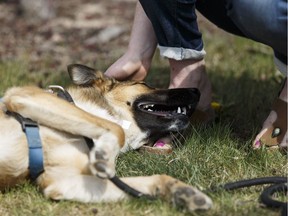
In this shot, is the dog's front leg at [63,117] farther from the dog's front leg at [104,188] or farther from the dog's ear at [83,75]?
the dog's ear at [83,75]

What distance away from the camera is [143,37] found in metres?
4.25

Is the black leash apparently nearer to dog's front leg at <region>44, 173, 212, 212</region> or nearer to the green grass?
the green grass

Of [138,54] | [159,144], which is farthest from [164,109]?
[138,54]

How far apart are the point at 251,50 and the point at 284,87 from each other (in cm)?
271

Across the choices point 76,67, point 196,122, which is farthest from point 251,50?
point 76,67

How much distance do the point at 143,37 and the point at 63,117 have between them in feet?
3.92

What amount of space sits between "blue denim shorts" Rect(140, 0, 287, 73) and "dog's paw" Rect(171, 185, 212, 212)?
3.22 ft

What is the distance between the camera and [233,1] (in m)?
3.37

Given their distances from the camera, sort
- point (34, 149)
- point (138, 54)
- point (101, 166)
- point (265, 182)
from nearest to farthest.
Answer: point (101, 166), point (265, 182), point (34, 149), point (138, 54)

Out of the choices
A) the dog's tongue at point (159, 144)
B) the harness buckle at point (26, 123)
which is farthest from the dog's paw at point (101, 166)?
the dog's tongue at point (159, 144)

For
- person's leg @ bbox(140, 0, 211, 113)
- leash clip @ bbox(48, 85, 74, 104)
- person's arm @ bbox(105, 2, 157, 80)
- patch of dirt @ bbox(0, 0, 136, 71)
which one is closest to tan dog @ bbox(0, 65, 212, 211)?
leash clip @ bbox(48, 85, 74, 104)

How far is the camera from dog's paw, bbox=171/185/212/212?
9.18 feet

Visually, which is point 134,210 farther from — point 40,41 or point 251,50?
point 40,41

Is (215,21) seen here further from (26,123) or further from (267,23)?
(26,123)
